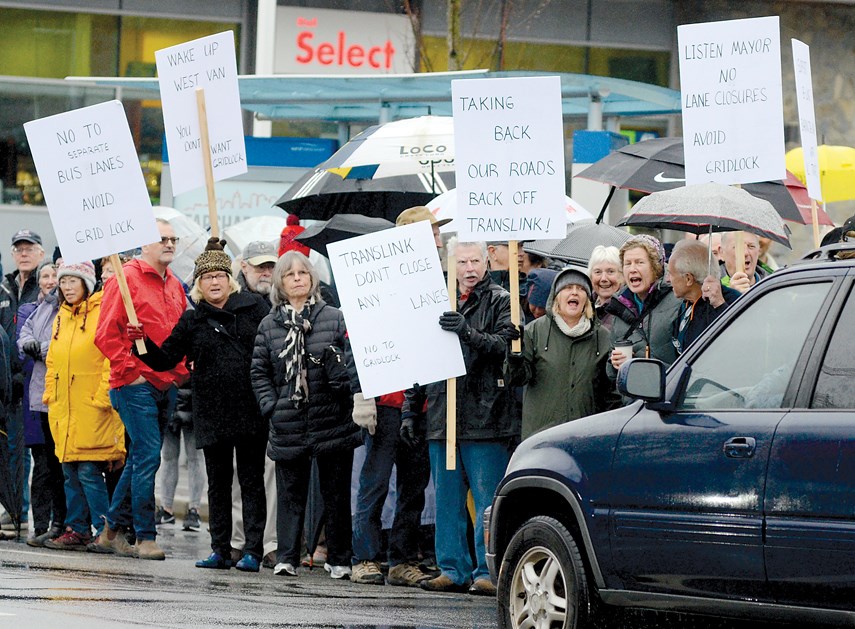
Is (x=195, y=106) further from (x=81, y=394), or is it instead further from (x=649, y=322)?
(x=649, y=322)

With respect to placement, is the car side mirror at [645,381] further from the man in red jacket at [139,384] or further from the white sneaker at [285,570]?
the man in red jacket at [139,384]

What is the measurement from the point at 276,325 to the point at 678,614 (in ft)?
17.4

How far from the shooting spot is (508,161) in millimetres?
10211

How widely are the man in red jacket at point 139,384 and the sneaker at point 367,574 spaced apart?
Answer: 5.32 feet

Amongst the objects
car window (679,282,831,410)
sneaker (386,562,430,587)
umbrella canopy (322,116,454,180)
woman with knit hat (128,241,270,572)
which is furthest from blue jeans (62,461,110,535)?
car window (679,282,831,410)

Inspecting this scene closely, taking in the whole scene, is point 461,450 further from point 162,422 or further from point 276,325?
point 162,422

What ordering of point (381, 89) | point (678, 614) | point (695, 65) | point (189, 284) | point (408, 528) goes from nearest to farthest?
point (678, 614)
point (695, 65)
point (408, 528)
point (189, 284)
point (381, 89)

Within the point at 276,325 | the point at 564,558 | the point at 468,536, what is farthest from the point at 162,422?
the point at 564,558

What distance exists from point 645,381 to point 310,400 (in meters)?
4.82

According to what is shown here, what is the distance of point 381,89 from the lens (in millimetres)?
19125

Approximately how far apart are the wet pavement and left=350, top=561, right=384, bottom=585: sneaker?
0.18 m

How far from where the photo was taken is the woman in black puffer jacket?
11.4 meters

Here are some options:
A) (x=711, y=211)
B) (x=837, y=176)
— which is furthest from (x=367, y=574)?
(x=837, y=176)

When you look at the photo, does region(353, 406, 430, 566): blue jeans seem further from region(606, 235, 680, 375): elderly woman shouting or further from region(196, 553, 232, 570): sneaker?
region(606, 235, 680, 375): elderly woman shouting
